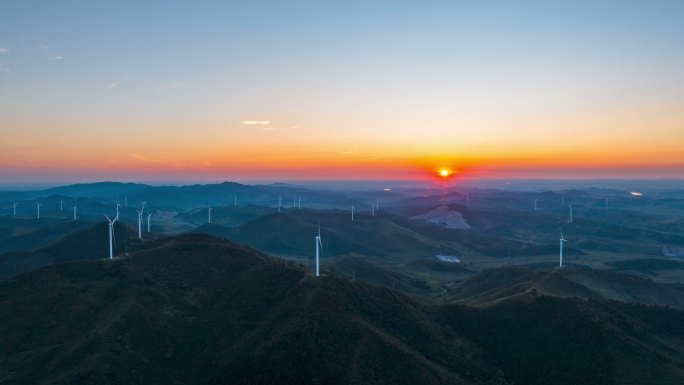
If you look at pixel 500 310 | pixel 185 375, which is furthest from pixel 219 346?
pixel 500 310

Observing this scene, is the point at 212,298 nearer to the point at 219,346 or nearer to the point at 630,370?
the point at 219,346

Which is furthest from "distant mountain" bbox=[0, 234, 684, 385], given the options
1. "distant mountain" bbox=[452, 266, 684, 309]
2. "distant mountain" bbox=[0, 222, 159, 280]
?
"distant mountain" bbox=[0, 222, 159, 280]

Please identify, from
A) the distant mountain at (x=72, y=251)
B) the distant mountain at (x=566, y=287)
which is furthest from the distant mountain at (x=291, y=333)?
the distant mountain at (x=72, y=251)

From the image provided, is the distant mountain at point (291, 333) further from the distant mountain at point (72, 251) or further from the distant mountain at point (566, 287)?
the distant mountain at point (72, 251)

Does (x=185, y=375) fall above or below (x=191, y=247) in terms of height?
below

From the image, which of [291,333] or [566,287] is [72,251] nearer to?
[291,333]

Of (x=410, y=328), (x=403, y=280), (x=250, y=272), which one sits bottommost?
(x=403, y=280)

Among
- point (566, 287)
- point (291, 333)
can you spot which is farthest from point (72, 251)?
point (566, 287)

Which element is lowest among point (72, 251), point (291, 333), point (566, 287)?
point (566, 287)
